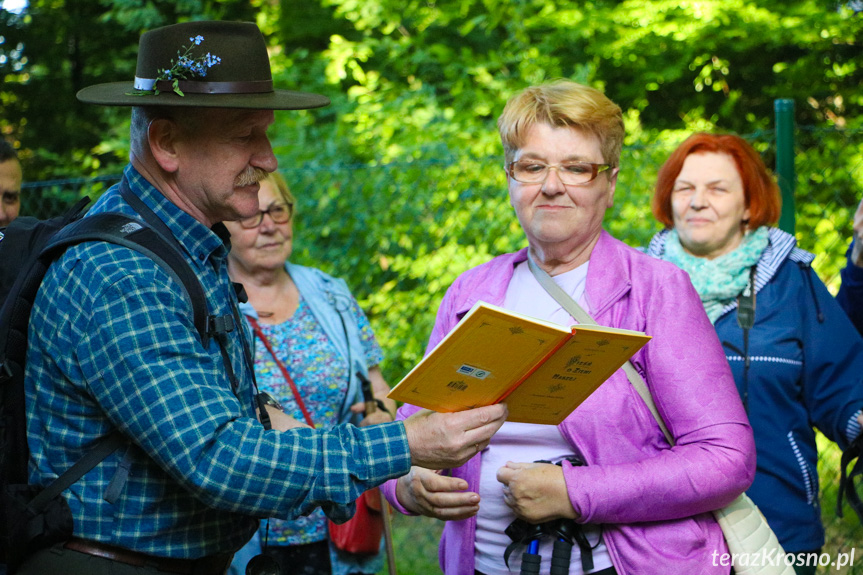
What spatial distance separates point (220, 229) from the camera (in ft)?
7.19

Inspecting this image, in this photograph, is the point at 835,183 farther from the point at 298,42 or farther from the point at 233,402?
the point at 298,42

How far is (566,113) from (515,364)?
2.79ft

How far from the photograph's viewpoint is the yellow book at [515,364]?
173cm

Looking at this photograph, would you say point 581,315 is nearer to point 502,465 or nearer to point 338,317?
point 502,465

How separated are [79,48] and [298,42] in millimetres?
2674

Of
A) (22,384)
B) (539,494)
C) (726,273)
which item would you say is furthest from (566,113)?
(22,384)

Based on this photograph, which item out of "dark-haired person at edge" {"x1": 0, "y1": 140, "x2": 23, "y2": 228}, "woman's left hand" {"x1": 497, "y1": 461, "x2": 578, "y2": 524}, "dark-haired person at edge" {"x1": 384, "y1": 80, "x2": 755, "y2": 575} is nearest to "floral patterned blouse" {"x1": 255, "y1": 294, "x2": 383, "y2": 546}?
"dark-haired person at edge" {"x1": 384, "y1": 80, "x2": 755, "y2": 575}

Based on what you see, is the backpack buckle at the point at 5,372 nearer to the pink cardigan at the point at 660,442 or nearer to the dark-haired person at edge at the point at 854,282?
the pink cardigan at the point at 660,442

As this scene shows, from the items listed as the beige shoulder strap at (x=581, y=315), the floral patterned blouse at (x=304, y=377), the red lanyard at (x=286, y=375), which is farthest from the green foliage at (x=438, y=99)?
the beige shoulder strap at (x=581, y=315)

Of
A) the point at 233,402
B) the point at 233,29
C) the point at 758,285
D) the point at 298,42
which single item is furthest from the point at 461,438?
the point at 298,42

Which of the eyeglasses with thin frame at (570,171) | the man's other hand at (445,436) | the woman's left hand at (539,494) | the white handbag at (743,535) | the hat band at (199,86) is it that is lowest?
the white handbag at (743,535)

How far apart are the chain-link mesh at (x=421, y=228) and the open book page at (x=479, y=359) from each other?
2.63m

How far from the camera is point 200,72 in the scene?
1.91 metres

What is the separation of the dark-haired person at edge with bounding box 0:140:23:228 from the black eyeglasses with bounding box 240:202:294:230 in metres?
0.86
